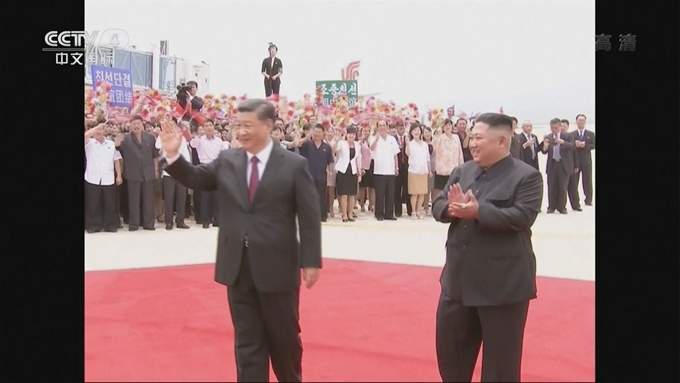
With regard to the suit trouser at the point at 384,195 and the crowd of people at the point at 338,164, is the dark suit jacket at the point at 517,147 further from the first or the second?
the suit trouser at the point at 384,195

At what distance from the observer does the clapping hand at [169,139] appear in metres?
2.78

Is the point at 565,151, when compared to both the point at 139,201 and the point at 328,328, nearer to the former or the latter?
the point at 139,201

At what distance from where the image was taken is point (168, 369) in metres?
3.31

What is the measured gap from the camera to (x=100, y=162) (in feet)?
23.9

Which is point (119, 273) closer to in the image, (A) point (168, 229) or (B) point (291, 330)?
(A) point (168, 229)

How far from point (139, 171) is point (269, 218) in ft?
16.4

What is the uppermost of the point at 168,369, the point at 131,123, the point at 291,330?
the point at 131,123

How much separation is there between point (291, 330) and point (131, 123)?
4977 millimetres

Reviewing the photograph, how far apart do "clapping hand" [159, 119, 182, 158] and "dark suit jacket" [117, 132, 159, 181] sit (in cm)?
472

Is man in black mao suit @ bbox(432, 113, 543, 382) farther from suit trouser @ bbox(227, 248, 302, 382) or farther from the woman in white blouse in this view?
the woman in white blouse

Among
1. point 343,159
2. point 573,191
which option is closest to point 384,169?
point 343,159

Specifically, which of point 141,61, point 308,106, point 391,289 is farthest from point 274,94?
point 391,289

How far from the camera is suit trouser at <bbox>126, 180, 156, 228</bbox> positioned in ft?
24.6

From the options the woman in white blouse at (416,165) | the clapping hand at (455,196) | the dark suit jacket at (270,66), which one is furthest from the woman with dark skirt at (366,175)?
the clapping hand at (455,196)
